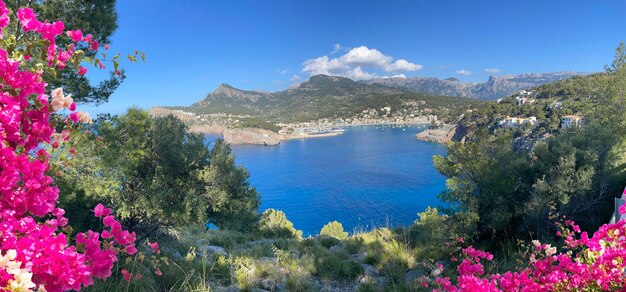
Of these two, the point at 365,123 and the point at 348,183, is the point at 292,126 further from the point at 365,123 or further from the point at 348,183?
the point at 348,183

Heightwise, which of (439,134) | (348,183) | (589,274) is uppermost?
(589,274)

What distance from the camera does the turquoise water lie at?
4394 centimetres

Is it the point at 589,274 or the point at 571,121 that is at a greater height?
the point at 589,274

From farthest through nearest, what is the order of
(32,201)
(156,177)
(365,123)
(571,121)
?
(365,123) → (571,121) → (156,177) → (32,201)

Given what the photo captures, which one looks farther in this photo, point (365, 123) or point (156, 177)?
point (365, 123)

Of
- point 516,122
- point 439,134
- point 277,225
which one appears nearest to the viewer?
point 277,225

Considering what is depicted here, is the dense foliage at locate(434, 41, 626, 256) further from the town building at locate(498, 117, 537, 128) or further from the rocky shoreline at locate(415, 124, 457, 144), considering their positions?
the rocky shoreline at locate(415, 124, 457, 144)

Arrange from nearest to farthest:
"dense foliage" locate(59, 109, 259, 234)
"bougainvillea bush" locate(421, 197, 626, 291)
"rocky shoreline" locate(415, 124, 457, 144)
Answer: "bougainvillea bush" locate(421, 197, 626, 291) < "dense foliage" locate(59, 109, 259, 234) < "rocky shoreline" locate(415, 124, 457, 144)

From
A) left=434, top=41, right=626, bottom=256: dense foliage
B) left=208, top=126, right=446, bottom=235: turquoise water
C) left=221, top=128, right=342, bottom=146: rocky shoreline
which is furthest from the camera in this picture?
left=221, top=128, right=342, bottom=146: rocky shoreline

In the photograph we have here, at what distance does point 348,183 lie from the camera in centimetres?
5994

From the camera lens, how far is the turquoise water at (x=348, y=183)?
43938mm

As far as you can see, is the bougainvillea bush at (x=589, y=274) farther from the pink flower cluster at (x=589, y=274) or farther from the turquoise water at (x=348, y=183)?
the turquoise water at (x=348, y=183)

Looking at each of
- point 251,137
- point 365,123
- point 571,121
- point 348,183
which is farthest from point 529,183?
point 365,123

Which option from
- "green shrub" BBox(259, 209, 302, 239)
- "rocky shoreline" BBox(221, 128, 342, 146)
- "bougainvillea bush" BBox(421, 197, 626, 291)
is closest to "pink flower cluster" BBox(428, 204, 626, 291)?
"bougainvillea bush" BBox(421, 197, 626, 291)
